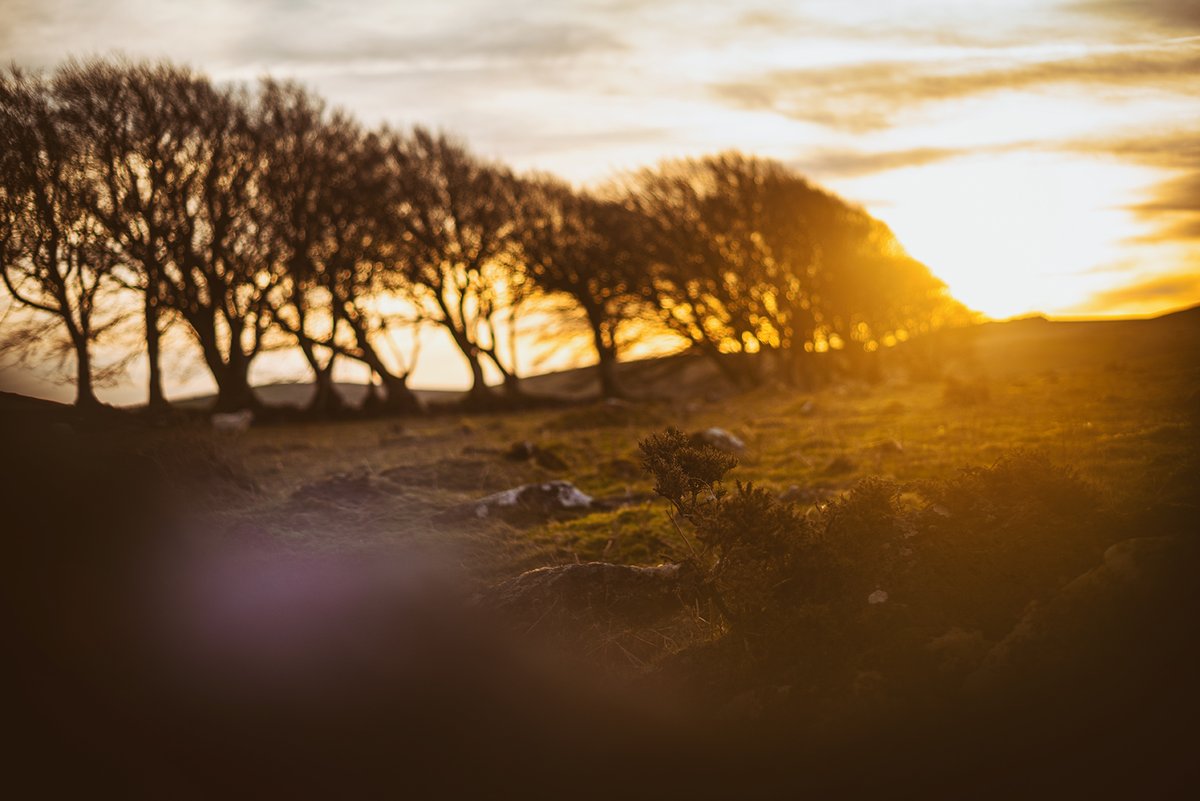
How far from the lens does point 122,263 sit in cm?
2466

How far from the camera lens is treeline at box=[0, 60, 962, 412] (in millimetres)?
23812

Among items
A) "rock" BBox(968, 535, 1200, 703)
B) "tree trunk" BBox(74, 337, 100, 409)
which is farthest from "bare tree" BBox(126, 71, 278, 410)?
"rock" BBox(968, 535, 1200, 703)

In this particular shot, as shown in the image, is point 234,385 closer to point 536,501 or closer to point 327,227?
point 327,227

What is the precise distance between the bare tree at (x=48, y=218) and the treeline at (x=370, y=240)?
0.18 ft

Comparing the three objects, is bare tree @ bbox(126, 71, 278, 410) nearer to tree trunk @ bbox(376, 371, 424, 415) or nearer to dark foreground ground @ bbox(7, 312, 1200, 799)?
tree trunk @ bbox(376, 371, 424, 415)

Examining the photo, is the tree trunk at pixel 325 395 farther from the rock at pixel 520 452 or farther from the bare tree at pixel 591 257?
the rock at pixel 520 452

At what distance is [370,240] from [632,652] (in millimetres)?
29592

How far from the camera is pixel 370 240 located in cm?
3225

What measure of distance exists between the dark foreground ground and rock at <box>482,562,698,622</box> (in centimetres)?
2

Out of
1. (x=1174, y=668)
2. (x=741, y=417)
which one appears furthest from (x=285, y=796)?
(x=741, y=417)

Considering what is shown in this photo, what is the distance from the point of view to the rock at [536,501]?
980cm

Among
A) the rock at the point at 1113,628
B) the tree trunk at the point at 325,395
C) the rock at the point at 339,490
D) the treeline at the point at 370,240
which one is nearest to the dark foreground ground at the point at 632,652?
the rock at the point at 1113,628

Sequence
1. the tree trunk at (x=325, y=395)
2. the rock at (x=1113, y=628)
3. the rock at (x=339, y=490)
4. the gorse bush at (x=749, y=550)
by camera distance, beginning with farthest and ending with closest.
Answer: the tree trunk at (x=325, y=395), the rock at (x=339, y=490), the gorse bush at (x=749, y=550), the rock at (x=1113, y=628)

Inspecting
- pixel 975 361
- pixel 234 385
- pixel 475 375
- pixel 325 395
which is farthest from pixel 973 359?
pixel 234 385
